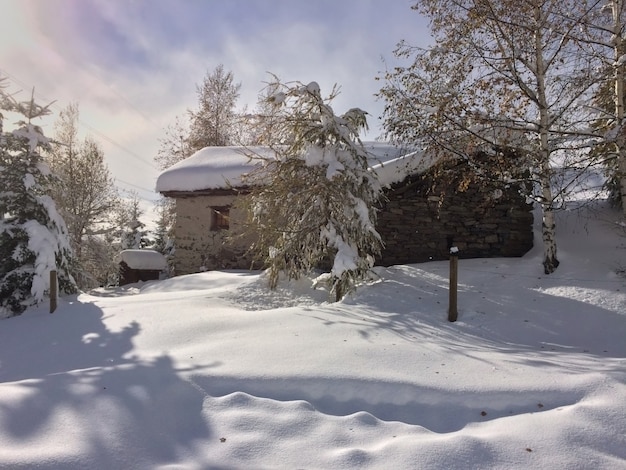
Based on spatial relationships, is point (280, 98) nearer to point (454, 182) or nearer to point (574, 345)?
point (454, 182)

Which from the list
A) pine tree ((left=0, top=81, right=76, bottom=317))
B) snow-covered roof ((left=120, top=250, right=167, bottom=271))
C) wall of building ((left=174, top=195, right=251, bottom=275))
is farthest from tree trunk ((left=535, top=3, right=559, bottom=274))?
snow-covered roof ((left=120, top=250, right=167, bottom=271))

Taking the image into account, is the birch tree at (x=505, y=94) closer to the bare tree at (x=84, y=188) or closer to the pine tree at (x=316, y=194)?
the pine tree at (x=316, y=194)

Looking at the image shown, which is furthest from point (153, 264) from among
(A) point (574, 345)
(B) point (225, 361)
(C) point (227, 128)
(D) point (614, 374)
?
(D) point (614, 374)

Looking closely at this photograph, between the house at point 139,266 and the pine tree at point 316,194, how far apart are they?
33.2 ft

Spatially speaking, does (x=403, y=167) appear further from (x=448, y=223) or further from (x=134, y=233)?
(x=134, y=233)

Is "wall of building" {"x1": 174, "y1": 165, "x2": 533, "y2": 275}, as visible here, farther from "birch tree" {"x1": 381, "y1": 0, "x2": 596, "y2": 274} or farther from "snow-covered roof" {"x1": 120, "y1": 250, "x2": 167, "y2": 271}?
"snow-covered roof" {"x1": 120, "y1": 250, "x2": 167, "y2": 271}

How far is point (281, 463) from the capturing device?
2545 mm

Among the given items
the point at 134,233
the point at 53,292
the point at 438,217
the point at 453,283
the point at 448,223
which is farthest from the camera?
the point at 134,233

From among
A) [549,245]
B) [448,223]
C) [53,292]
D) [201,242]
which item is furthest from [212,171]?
[549,245]

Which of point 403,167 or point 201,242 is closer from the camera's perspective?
point 403,167

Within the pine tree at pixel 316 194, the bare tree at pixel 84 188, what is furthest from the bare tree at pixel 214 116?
the pine tree at pixel 316 194

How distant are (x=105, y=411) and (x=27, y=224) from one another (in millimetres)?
7131

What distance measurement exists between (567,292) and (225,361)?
19.6ft

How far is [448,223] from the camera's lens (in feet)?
33.9
